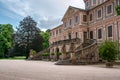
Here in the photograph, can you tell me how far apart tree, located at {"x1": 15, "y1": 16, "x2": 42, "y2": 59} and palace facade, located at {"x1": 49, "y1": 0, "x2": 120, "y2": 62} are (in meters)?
20.1

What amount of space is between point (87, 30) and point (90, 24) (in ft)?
5.14

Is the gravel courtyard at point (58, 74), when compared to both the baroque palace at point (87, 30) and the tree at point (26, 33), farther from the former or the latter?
the tree at point (26, 33)

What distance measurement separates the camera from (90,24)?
43375mm

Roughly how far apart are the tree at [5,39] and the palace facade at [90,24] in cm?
2875

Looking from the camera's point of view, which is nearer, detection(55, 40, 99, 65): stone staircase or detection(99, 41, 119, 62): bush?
detection(99, 41, 119, 62): bush

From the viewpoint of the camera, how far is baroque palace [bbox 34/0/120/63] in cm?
3133

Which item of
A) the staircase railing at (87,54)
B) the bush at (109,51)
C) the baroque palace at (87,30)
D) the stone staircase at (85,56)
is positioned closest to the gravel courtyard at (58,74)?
the bush at (109,51)

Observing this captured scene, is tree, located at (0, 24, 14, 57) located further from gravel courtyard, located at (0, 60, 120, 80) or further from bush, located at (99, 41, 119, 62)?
gravel courtyard, located at (0, 60, 120, 80)

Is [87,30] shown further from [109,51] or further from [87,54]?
[109,51]

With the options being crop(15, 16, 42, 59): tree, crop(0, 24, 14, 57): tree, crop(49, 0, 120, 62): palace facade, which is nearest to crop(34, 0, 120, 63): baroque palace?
crop(49, 0, 120, 62): palace facade

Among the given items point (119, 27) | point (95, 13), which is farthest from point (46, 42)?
point (119, 27)

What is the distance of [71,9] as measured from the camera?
48.3m

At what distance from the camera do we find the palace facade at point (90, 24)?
36.0 metres

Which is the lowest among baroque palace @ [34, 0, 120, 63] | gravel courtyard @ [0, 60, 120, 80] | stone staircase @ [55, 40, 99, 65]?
gravel courtyard @ [0, 60, 120, 80]
